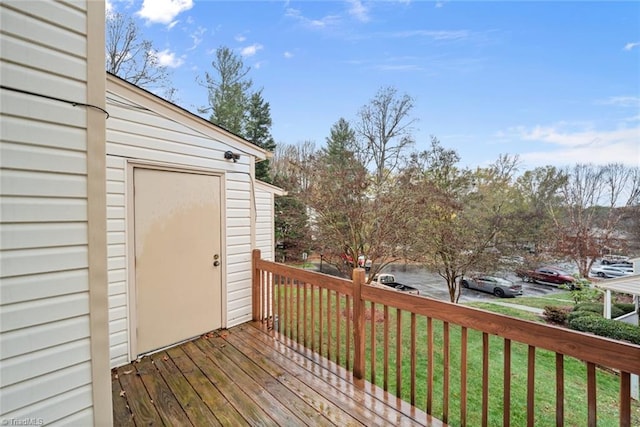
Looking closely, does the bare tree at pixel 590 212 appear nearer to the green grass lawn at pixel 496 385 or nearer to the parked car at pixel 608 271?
the parked car at pixel 608 271

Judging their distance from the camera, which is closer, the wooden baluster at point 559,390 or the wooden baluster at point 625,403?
the wooden baluster at point 625,403

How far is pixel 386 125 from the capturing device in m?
11.6

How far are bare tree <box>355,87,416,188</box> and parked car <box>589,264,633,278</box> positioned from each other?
364 inches

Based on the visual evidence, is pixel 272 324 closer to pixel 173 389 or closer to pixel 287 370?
pixel 287 370

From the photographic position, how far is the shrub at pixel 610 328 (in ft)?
20.0

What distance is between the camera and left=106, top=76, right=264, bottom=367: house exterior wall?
8.59 feet

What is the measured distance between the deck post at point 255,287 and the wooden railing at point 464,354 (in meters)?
0.01

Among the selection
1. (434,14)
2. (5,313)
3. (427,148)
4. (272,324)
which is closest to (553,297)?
(427,148)

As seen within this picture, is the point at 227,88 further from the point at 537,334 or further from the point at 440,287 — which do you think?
the point at 537,334

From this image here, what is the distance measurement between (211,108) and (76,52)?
48.6 feet

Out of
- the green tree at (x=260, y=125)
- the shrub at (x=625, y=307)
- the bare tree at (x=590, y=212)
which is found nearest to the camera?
the shrub at (x=625, y=307)

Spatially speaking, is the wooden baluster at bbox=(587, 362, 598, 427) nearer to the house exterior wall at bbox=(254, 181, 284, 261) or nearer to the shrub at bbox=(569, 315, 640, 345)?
the house exterior wall at bbox=(254, 181, 284, 261)

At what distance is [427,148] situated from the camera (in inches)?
408

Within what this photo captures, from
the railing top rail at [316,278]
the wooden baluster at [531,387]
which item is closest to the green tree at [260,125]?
the railing top rail at [316,278]
